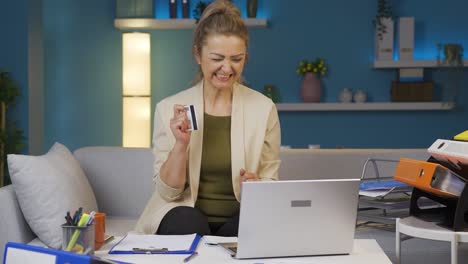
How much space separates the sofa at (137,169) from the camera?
11.0 ft

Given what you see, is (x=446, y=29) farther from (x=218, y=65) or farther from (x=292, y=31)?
(x=218, y=65)

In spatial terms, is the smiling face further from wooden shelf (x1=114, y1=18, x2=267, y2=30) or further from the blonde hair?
wooden shelf (x1=114, y1=18, x2=267, y2=30)

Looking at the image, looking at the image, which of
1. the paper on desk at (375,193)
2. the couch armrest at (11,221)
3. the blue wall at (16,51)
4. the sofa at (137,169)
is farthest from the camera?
the blue wall at (16,51)

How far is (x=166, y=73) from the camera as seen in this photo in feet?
21.2

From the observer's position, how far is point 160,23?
6.23 m

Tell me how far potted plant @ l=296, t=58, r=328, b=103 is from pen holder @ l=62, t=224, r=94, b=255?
4517mm

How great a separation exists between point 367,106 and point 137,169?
10.7 ft

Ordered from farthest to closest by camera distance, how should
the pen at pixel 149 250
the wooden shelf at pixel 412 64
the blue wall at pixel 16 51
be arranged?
the wooden shelf at pixel 412 64
the blue wall at pixel 16 51
the pen at pixel 149 250

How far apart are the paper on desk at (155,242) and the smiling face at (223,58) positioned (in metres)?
0.70

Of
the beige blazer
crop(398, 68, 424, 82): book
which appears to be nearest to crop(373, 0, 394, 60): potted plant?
crop(398, 68, 424, 82): book

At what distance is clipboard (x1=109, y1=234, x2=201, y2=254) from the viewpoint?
1.88 meters

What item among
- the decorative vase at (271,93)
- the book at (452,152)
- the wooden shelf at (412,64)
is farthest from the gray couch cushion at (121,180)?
the wooden shelf at (412,64)

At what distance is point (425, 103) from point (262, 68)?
1.48 metres

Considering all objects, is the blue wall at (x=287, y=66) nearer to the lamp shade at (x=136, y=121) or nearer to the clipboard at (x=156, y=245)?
the lamp shade at (x=136, y=121)
